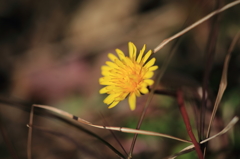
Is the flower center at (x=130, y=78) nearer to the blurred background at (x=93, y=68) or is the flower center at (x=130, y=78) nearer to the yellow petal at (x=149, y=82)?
the yellow petal at (x=149, y=82)

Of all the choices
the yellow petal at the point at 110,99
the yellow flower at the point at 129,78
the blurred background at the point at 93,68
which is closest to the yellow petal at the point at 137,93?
the yellow flower at the point at 129,78

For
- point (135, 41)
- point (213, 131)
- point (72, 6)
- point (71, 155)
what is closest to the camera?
point (213, 131)

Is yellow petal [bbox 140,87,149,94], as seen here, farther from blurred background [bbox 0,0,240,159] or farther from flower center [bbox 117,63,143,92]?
blurred background [bbox 0,0,240,159]

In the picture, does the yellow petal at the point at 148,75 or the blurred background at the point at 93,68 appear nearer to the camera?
the yellow petal at the point at 148,75

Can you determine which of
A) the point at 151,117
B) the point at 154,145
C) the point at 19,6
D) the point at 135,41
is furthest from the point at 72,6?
the point at 154,145

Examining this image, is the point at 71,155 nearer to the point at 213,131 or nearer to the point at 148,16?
the point at 213,131

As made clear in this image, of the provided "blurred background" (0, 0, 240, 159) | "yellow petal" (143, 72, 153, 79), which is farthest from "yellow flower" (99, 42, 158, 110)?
"blurred background" (0, 0, 240, 159)

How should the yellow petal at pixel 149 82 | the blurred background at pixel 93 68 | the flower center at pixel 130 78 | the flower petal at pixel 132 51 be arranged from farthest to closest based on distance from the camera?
the blurred background at pixel 93 68 < the flower petal at pixel 132 51 < the flower center at pixel 130 78 < the yellow petal at pixel 149 82

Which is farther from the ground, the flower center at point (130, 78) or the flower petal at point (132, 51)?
the flower petal at point (132, 51)
